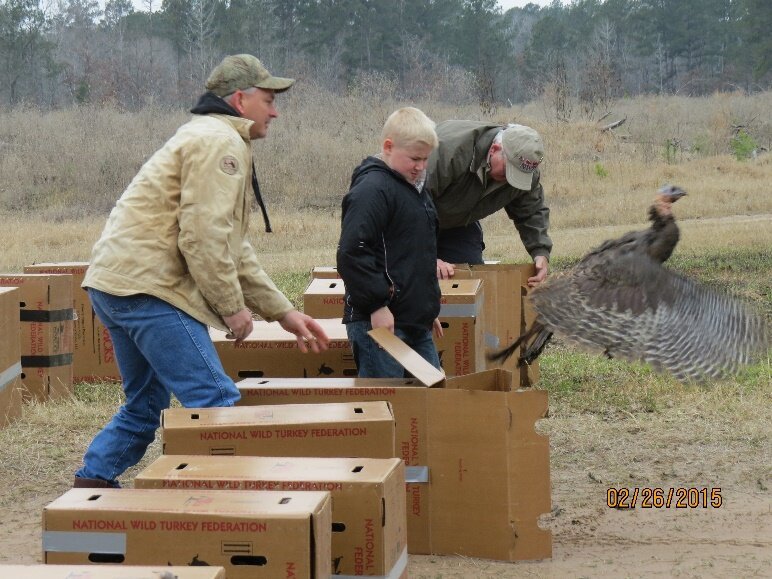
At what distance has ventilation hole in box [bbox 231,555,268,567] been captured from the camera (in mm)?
2643

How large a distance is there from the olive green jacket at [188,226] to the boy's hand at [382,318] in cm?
62

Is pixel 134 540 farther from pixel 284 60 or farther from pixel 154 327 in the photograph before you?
pixel 284 60

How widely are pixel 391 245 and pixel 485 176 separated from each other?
1442 millimetres

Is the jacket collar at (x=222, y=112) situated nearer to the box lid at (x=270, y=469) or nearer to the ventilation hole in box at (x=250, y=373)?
the box lid at (x=270, y=469)

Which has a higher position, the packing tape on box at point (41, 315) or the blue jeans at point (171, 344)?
the blue jeans at point (171, 344)

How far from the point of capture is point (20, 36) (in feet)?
115

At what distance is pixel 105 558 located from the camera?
2777 millimetres

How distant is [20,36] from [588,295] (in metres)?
33.5

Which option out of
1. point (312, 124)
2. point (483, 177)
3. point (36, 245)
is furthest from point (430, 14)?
point (483, 177)

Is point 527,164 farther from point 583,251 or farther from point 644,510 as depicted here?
point 583,251

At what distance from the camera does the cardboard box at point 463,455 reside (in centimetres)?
392

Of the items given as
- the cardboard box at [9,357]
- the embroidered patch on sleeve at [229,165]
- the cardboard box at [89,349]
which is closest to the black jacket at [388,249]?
the embroidered patch on sleeve at [229,165]

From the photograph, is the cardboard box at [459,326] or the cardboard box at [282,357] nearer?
the cardboard box at [282,357]

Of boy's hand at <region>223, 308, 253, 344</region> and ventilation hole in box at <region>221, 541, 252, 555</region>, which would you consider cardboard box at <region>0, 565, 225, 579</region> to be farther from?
boy's hand at <region>223, 308, 253, 344</region>
